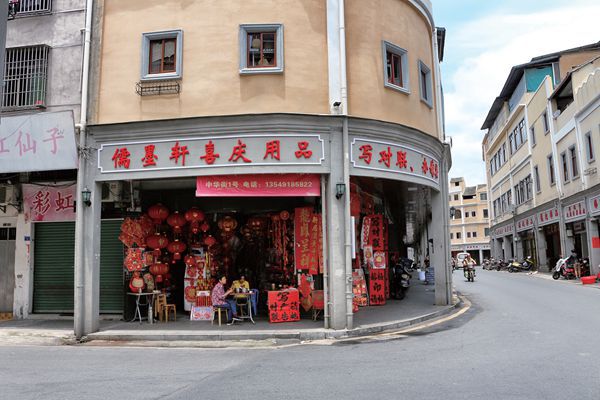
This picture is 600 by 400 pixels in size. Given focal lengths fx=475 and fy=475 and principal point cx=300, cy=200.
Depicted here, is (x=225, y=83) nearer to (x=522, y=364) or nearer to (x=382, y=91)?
(x=382, y=91)

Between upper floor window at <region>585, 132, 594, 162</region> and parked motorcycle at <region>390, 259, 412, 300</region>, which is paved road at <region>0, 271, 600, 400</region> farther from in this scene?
upper floor window at <region>585, 132, 594, 162</region>

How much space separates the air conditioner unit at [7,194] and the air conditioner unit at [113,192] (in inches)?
108

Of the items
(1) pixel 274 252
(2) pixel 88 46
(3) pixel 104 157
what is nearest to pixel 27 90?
(2) pixel 88 46

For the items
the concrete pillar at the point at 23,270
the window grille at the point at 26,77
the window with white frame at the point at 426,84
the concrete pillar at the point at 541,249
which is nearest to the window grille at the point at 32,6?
the window grille at the point at 26,77

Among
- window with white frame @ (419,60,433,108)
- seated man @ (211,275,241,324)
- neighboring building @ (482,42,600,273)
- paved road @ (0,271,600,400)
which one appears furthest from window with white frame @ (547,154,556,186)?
seated man @ (211,275,241,324)

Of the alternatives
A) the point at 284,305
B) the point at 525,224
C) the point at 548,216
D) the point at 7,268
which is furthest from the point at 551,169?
the point at 7,268

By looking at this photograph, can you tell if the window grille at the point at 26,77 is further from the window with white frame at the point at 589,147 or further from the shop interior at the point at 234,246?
the window with white frame at the point at 589,147

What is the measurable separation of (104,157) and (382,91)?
6.64m

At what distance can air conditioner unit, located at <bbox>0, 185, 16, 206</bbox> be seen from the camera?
1305cm

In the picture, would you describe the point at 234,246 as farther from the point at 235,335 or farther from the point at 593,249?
the point at 593,249

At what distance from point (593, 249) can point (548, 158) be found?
970 centimetres

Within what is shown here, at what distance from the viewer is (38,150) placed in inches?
424

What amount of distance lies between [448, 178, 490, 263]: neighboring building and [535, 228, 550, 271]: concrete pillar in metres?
39.8

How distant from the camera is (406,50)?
40.3 feet
